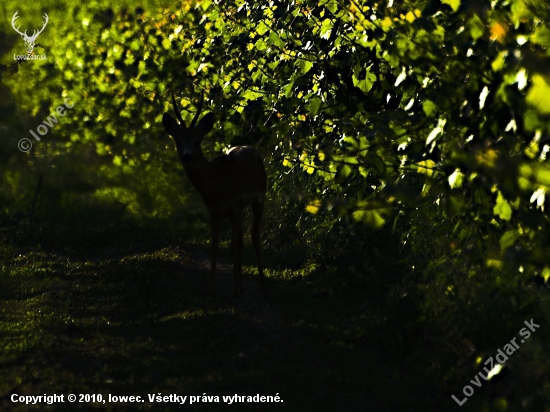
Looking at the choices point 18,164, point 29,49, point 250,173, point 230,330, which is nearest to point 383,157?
point 230,330

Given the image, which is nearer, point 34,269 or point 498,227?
point 498,227

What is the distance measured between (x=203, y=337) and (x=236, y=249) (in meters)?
2.04

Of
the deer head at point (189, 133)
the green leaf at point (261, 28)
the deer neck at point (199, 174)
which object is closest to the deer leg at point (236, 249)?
the deer neck at point (199, 174)

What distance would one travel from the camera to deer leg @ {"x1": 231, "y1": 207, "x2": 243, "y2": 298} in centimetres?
1155

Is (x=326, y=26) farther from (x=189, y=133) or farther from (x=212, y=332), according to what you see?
(x=212, y=332)

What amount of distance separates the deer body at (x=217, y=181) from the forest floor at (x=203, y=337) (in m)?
0.53

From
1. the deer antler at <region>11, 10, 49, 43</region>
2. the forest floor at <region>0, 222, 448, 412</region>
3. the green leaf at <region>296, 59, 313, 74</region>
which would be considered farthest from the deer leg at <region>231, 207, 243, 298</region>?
the deer antler at <region>11, 10, 49, 43</region>

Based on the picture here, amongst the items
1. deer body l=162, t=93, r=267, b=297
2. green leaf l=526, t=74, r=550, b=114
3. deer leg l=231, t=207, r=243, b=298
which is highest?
deer body l=162, t=93, r=267, b=297

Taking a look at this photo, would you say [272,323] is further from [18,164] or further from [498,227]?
[18,164]

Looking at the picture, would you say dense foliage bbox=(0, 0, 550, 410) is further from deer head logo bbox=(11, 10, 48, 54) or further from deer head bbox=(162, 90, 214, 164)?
deer head logo bbox=(11, 10, 48, 54)

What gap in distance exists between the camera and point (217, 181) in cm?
1181

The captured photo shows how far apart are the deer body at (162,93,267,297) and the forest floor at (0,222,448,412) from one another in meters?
0.53

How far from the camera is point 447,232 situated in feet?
27.8

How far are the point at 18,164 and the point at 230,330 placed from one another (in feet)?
33.0
